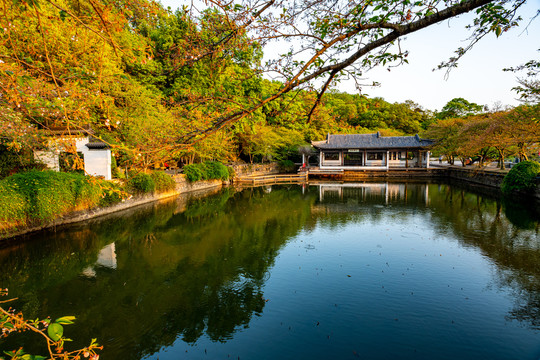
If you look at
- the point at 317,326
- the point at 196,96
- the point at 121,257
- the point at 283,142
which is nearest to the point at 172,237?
the point at 121,257

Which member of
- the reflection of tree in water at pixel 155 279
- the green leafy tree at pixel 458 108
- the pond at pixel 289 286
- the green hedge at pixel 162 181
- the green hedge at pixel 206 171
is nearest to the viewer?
the pond at pixel 289 286

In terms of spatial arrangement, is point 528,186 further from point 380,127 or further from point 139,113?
point 380,127

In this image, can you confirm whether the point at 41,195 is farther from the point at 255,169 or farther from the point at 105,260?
the point at 255,169

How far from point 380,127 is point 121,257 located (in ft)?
149

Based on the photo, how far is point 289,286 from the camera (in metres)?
7.50

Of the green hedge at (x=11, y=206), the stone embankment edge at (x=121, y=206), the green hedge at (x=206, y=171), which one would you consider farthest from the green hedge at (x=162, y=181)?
the green hedge at (x=11, y=206)

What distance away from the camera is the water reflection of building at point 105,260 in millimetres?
8398

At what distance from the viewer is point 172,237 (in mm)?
11531

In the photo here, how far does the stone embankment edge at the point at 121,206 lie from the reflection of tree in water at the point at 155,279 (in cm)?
78

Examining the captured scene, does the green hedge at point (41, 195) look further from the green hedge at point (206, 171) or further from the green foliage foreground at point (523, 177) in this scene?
the green foliage foreground at point (523, 177)

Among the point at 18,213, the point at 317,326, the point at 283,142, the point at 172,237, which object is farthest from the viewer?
the point at 283,142

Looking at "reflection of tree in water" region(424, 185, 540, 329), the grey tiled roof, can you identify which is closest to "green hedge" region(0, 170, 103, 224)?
"reflection of tree in water" region(424, 185, 540, 329)

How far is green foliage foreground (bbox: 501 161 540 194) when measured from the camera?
17562 mm

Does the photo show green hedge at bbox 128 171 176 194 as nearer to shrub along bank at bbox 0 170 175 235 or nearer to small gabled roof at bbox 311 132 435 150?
shrub along bank at bbox 0 170 175 235
